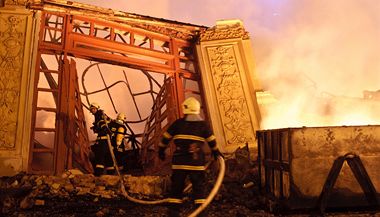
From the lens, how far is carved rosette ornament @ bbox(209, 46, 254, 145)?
30.3 ft

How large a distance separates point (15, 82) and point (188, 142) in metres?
5.49

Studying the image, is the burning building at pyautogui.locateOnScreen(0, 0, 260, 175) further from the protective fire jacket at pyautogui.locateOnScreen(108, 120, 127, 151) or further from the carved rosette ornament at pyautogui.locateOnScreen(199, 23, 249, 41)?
the protective fire jacket at pyautogui.locateOnScreen(108, 120, 127, 151)

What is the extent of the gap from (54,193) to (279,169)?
427cm

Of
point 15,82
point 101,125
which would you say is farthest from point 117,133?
point 15,82

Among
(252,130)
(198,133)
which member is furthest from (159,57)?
(198,133)

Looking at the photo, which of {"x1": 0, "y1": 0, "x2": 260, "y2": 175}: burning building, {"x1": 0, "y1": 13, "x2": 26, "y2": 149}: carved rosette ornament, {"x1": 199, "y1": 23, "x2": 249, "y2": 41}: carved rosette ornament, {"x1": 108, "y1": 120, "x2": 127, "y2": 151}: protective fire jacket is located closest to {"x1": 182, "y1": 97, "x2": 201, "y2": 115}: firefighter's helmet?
{"x1": 108, "y1": 120, "x2": 127, "y2": 151}: protective fire jacket

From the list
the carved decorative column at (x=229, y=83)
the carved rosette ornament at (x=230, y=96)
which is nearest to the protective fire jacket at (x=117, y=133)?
the carved decorative column at (x=229, y=83)

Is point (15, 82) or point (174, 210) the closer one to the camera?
point (174, 210)

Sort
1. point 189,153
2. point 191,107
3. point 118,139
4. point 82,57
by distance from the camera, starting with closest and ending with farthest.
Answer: point 189,153 → point 191,107 → point 118,139 → point 82,57

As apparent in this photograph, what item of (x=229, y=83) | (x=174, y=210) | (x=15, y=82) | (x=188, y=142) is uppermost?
(x=229, y=83)

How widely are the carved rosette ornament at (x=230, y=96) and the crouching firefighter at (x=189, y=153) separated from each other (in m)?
4.71

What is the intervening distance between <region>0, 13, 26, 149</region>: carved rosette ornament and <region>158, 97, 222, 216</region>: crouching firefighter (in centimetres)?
477

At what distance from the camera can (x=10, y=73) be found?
25.3 ft

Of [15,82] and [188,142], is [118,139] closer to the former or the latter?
[15,82]
